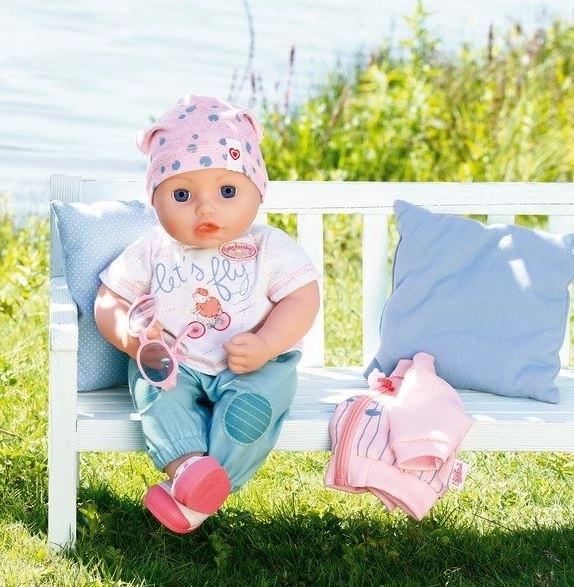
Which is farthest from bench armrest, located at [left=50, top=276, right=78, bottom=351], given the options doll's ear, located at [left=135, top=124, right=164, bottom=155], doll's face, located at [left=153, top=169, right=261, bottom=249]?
doll's ear, located at [left=135, top=124, right=164, bottom=155]

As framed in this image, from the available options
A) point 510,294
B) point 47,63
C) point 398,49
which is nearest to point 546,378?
point 510,294

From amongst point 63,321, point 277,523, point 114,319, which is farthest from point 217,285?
point 277,523

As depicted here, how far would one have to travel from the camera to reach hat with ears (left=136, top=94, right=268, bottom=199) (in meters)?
2.76

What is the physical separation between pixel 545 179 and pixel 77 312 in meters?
3.38

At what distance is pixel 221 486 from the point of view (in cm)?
264

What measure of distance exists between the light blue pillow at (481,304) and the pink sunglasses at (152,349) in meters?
0.62

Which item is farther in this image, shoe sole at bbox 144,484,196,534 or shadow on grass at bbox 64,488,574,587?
shadow on grass at bbox 64,488,574,587

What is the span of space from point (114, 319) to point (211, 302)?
0.78 ft

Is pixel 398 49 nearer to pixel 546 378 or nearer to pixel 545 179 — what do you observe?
pixel 545 179

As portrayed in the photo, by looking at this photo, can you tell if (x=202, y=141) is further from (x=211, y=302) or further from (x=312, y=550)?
(x=312, y=550)

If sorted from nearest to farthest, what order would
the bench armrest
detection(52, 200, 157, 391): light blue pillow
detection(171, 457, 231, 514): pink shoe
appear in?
detection(171, 457, 231, 514): pink shoe < the bench armrest < detection(52, 200, 157, 391): light blue pillow

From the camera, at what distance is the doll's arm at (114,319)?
2.84 m

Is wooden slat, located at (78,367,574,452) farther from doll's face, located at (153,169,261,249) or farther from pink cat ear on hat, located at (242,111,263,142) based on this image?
pink cat ear on hat, located at (242,111,263,142)

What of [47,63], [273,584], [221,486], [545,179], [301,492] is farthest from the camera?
[47,63]
